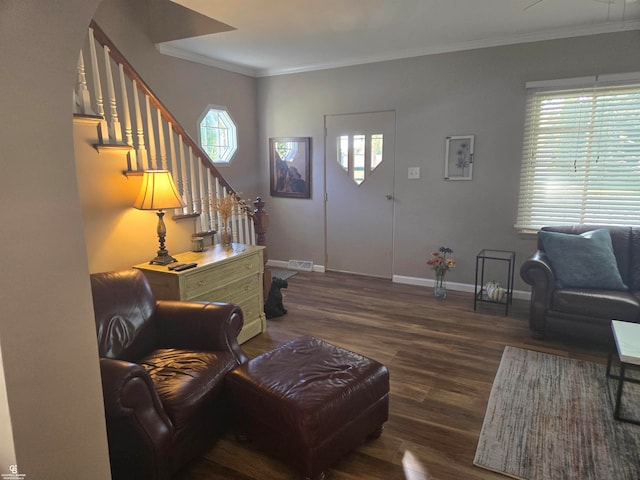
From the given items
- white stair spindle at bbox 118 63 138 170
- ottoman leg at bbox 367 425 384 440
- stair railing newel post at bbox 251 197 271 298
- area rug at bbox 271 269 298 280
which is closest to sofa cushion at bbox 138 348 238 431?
ottoman leg at bbox 367 425 384 440

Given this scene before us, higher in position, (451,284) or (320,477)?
(451,284)

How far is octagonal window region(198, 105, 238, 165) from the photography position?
A: 5039 mm

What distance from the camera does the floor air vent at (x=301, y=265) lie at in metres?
5.77

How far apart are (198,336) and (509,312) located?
10.1 ft

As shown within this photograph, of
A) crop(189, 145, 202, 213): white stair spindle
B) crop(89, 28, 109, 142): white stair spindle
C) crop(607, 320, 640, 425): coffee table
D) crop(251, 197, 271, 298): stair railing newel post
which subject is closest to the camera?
crop(607, 320, 640, 425): coffee table

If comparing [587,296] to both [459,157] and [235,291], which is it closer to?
[459,157]

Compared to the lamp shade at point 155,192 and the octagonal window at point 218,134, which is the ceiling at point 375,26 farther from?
the lamp shade at point 155,192

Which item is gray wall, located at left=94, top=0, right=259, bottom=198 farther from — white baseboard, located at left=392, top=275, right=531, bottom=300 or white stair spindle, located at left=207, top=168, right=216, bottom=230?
white baseboard, located at left=392, top=275, right=531, bottom=300

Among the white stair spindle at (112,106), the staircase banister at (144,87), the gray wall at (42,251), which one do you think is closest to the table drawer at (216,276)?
the staircase banister at (144,87)

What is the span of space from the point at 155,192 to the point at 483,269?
3401 millimetres

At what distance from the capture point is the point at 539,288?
3426 mm

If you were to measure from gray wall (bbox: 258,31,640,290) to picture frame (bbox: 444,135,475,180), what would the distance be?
0.06m

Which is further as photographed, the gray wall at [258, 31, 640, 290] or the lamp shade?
the gray wall at [258, 31, 640, 290]

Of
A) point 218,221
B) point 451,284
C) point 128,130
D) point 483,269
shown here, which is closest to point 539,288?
point 483,269
